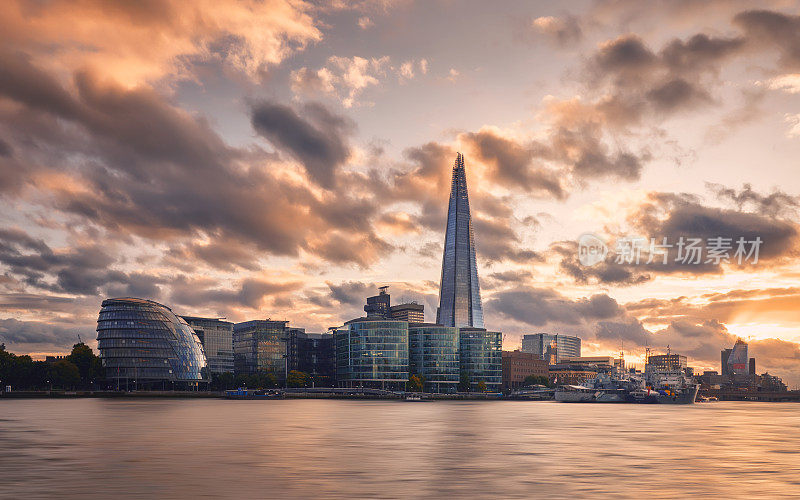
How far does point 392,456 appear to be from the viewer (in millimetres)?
54062

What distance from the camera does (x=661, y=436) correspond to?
79.4m

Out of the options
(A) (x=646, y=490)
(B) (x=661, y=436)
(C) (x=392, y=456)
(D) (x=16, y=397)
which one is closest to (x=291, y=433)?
(C) (x=392, y=456)

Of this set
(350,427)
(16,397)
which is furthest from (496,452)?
(16,397)

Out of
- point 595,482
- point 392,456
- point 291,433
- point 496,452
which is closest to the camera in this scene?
point 595,482

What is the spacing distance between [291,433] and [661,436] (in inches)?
1634

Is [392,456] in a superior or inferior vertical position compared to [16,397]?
superior

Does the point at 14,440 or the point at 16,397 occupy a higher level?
the point at 14,440

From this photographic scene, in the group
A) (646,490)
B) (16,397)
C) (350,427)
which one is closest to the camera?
(646,490)

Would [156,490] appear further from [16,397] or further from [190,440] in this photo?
[16,397]

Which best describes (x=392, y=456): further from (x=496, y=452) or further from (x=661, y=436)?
(x=661, y=436)

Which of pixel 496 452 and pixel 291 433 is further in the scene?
pixel 291 433

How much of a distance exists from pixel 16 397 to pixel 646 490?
20044 cm

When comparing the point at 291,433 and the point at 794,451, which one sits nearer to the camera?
the point at 794,451

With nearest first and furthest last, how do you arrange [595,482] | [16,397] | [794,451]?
[595,482], [794,451], [16,397]
